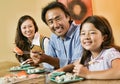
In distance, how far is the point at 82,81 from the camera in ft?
2.84

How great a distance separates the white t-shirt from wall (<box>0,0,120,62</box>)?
100 centimetres

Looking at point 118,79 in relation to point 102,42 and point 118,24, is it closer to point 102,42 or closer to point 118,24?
point 102,42

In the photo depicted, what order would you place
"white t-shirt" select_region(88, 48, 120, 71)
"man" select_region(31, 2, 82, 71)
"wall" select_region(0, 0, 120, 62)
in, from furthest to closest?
"wall" select_region(0, 0, 120, 62) < "man" select_region(31, 2, 82, 71) < "white t-shirt" select_region(88, 48, 120, 71)

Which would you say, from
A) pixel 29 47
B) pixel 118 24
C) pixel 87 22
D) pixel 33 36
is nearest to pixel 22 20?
pixel 33 36

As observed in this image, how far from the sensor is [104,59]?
96 cm

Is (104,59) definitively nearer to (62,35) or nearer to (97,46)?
(97,46)

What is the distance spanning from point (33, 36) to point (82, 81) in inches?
36.1

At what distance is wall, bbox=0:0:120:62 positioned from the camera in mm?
1972

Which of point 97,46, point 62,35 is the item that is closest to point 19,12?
point 62,35

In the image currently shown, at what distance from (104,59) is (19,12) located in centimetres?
119

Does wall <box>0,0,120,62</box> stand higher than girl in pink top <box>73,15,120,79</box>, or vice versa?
wall <box>0,0,120,62</box>

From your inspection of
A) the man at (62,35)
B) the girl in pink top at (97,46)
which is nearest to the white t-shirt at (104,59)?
A: the girl in pink top at (97,46)

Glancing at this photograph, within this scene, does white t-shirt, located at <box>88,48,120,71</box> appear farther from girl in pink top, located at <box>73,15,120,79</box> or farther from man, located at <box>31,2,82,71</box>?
man, located at <box>31,2,82,71</box>

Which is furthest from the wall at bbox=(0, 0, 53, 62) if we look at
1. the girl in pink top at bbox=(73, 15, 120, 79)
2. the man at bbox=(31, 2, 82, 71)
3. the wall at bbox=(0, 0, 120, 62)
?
the girl in pink top at bbox=(73, 15, 120, 79)
